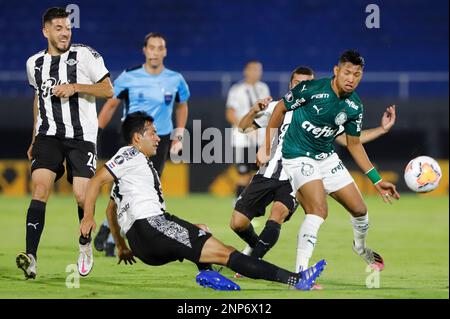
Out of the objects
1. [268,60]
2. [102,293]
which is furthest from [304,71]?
[268,60]

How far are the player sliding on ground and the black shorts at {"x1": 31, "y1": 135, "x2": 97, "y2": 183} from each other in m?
0.79

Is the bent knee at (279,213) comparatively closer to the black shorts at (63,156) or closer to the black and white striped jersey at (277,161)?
the black and white striped jersey at (277,161)

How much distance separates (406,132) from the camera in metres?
18.9

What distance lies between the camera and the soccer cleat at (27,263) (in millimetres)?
7537

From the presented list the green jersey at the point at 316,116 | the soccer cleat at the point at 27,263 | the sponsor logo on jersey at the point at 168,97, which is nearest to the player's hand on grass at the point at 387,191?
the green jersey at the point at 316,116

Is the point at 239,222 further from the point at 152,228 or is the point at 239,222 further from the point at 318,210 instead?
the point at 152,228

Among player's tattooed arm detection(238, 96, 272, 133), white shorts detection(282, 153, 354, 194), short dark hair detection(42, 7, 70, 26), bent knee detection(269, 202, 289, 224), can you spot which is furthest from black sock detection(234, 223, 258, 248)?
short dark hair detection(42, 7, 70, 26)

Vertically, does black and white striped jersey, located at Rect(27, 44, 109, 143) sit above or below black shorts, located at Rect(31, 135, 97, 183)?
above

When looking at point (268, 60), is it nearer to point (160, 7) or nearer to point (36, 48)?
point (160, 7)

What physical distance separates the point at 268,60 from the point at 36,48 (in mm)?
5559

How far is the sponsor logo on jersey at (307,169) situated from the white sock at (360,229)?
2.53 ft

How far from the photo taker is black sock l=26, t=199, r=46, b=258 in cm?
768

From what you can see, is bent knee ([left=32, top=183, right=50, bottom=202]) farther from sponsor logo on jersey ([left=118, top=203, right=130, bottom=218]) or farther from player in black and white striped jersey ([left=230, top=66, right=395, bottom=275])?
player in black and white striped jersey ([left=230, top=66, right=395, bottom=275])

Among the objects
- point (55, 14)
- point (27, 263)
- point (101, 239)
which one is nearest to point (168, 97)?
point (101, 239)
